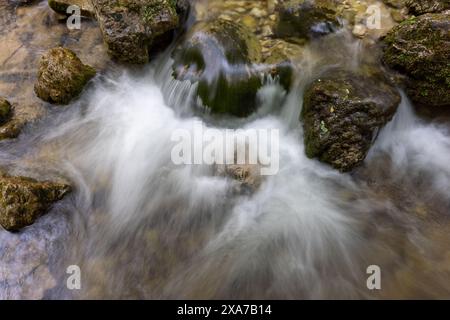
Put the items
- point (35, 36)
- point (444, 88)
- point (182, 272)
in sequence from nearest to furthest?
point (182, 272), point (444, 88), point (35, 36)

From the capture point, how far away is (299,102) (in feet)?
15.2

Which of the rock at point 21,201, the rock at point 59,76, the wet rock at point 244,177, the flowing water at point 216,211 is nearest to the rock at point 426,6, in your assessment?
the flowing water at point 216,211

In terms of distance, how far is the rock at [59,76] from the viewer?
4.63 metres

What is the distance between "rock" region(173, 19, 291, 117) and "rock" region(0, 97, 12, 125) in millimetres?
2317

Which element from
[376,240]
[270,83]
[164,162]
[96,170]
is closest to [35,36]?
[96,170]

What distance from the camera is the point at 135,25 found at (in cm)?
471

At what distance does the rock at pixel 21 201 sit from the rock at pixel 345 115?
3.23 metres

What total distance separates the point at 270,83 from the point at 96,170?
8.46 feet

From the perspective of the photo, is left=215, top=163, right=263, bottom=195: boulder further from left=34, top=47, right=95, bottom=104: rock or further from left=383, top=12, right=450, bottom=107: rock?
left=34, top=47, right=95, bottom=104: rock

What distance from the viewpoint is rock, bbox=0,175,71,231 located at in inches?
144

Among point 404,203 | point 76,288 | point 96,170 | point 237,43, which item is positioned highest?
point 237,43

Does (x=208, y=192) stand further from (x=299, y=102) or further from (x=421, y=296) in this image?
(x=421, y=296)
